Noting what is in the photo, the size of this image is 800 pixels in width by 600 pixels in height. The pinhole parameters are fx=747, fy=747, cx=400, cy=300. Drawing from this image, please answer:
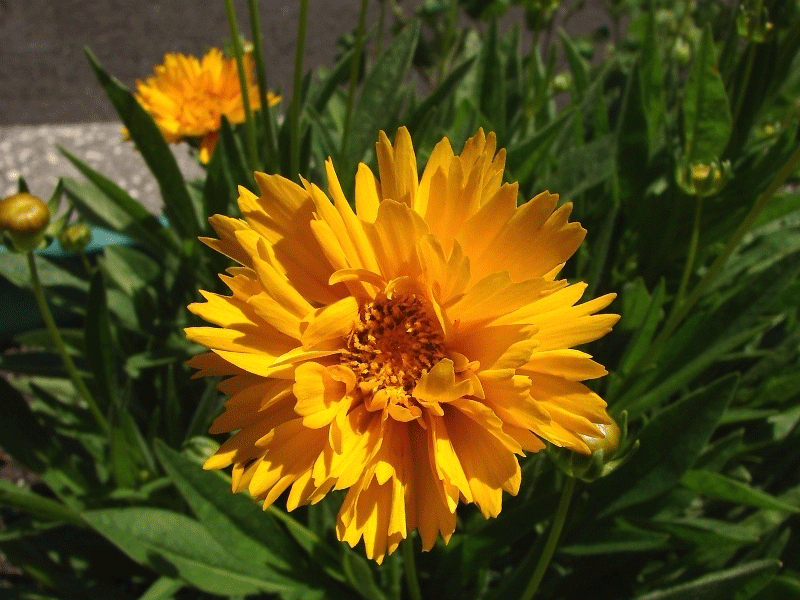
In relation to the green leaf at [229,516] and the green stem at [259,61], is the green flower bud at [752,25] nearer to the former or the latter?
the green stem at [259,61]

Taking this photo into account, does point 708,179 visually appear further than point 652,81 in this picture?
No

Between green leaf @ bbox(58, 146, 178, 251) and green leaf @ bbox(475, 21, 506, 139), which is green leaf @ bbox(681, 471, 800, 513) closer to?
green leaf @ bbox(475, 21, 506, 139)

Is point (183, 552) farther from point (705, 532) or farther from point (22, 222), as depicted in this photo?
point (705, 532)

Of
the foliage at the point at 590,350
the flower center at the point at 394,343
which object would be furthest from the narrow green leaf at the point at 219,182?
the flower center at the point at 394,343

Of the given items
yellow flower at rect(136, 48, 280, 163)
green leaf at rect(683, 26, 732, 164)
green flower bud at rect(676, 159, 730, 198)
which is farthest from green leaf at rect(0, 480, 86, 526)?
green leaf at rect(683, 26, 732, 164)

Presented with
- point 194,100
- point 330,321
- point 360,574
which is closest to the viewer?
point 330,321

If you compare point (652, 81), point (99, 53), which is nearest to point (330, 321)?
point (652, 81)
